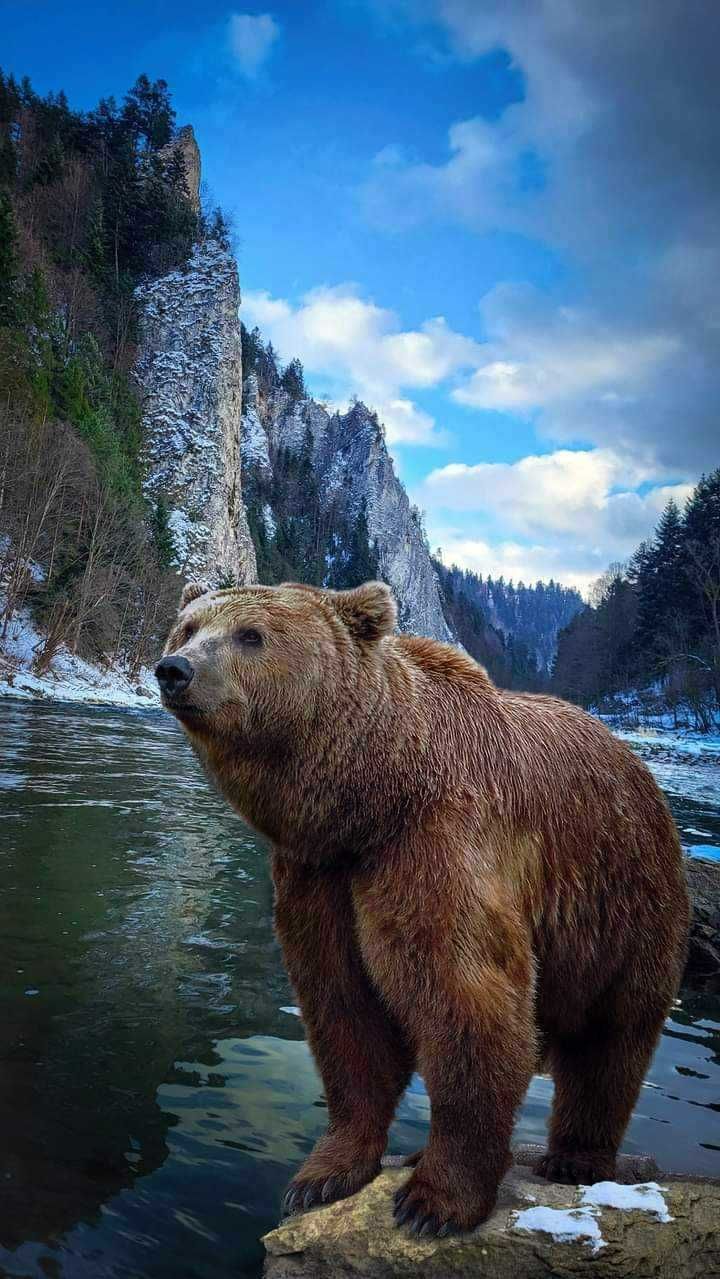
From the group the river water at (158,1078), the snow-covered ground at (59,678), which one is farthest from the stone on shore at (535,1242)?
the snow-covered ground at (59,678)

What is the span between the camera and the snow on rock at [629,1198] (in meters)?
2.32

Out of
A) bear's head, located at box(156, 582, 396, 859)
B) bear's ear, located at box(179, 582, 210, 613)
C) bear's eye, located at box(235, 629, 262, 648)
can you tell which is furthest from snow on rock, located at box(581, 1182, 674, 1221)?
bear's ear, located at box(179, 582, 210, 613)

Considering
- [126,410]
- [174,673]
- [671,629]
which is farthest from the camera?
[671,629]

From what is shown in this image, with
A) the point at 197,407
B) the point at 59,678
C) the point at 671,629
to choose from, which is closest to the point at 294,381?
the point at 197,407

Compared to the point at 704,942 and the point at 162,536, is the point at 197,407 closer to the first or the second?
the point at 162,536

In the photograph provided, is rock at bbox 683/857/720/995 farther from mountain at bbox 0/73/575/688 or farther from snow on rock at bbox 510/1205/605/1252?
mountain at bbox 0/73/575/688

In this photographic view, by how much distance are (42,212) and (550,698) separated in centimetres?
6067

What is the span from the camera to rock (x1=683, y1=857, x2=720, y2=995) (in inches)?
228

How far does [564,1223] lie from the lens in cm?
229

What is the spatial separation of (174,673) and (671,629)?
207ft

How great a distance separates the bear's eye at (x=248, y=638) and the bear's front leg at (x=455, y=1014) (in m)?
0.88

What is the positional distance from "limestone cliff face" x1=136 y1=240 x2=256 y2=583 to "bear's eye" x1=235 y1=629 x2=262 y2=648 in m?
49.2

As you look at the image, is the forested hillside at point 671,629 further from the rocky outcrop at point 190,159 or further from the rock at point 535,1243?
the rocky outcrop at point 190,159

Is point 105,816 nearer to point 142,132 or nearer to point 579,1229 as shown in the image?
point 579,1229
